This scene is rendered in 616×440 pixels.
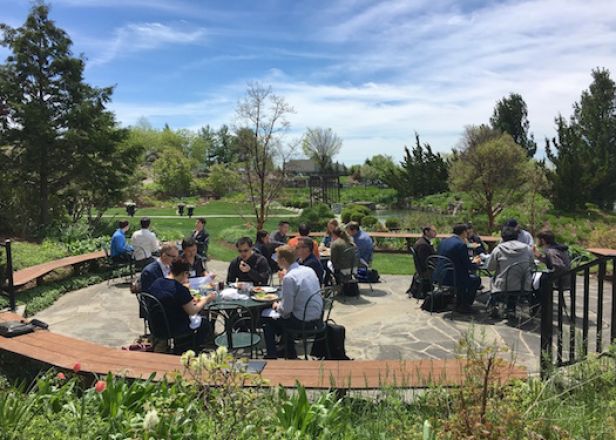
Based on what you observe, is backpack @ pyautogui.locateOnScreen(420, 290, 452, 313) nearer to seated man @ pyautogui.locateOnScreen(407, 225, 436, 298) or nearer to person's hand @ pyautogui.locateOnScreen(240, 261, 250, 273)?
seated man @ pyautogui.locateOnScreen(407, 225, 436, 298)

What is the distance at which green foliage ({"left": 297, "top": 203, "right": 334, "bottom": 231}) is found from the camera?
18422 millimetres

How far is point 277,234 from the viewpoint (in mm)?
9406

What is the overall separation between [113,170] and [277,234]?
33.6ft

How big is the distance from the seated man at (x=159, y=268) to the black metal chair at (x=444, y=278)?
11.9 feet

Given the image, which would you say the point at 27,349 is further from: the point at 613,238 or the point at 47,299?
the point at 613,238

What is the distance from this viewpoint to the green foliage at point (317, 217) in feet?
60.4

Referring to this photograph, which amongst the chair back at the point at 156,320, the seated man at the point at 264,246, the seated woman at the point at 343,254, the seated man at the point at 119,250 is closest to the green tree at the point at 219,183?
the seated man at the point at 119,250

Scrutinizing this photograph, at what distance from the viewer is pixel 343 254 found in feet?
25.6

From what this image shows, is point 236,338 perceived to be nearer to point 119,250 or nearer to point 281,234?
point 281,234

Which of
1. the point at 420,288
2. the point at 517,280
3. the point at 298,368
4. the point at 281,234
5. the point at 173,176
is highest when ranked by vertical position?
the point at 173,176

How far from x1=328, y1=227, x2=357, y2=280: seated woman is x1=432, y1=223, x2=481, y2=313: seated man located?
1459 mm

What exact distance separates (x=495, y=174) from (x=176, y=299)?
1886 cm

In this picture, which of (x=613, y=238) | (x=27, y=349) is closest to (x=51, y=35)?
(x=27, y=349)

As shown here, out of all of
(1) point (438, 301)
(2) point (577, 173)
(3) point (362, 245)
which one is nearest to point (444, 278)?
(1) point (438, 301)
